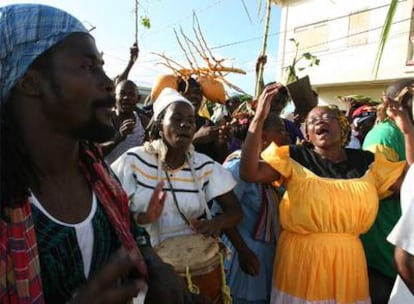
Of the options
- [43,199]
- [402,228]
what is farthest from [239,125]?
[43,199]

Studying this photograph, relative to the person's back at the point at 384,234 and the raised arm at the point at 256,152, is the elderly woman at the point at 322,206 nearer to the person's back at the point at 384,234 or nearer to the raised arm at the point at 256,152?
the raised arm at the point at 256,152

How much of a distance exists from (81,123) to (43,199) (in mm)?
235

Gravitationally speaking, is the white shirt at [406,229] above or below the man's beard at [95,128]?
below

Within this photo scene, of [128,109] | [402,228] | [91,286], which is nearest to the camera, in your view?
[91,286]

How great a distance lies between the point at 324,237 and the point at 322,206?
191 mm

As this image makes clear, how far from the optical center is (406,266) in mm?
1916

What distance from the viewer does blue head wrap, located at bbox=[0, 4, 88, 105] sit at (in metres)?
1.08

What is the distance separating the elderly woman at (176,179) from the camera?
2.22 meters

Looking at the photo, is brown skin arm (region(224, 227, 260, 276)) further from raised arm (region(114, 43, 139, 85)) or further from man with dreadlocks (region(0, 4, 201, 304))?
raised arm (region(114, 43, 139, 85))

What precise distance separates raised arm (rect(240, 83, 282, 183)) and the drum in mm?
537

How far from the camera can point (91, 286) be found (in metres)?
1.01

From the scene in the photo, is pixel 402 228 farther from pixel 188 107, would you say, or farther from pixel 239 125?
pixel 239 125

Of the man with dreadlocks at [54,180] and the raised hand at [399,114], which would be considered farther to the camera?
the raised hand at [399,114]

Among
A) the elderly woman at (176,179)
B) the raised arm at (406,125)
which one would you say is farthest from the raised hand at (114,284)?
the raised arm at (406,125)
